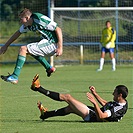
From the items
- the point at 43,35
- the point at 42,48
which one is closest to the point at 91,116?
the point at 42,48

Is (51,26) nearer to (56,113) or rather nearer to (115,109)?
(56,113)

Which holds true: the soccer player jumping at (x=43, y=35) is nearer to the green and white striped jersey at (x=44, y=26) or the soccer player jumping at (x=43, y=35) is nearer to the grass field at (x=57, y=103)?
the green and white striped jersey at (x=44, y=26)

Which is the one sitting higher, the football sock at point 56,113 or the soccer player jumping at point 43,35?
the soccer player jumping at point 43,35

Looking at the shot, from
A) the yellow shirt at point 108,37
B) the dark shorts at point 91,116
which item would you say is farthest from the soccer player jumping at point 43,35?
the yellow shirt at point 108,37

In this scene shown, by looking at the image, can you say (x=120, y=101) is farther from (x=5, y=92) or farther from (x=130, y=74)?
(x=130, y=74)

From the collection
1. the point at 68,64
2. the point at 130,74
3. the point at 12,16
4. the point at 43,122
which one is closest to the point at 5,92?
the point at 43,122

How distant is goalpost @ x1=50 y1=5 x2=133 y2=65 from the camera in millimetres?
30344

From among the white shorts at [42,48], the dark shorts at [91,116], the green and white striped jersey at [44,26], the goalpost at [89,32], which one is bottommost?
the goalpost at [89,32]

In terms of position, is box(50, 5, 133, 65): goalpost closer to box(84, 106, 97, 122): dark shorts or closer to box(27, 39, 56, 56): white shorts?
box(27, 39, 56, 56): white shorts

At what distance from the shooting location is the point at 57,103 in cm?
1385

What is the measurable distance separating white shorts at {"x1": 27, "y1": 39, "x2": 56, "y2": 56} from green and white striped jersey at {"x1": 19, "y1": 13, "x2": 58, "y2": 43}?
129 mm

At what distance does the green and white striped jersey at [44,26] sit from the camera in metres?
11.7

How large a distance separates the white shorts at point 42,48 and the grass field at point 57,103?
122 cm

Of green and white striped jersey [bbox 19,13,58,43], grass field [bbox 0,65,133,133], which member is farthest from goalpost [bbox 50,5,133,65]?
green and white striped jersey [bbox 19,13,58,43]
